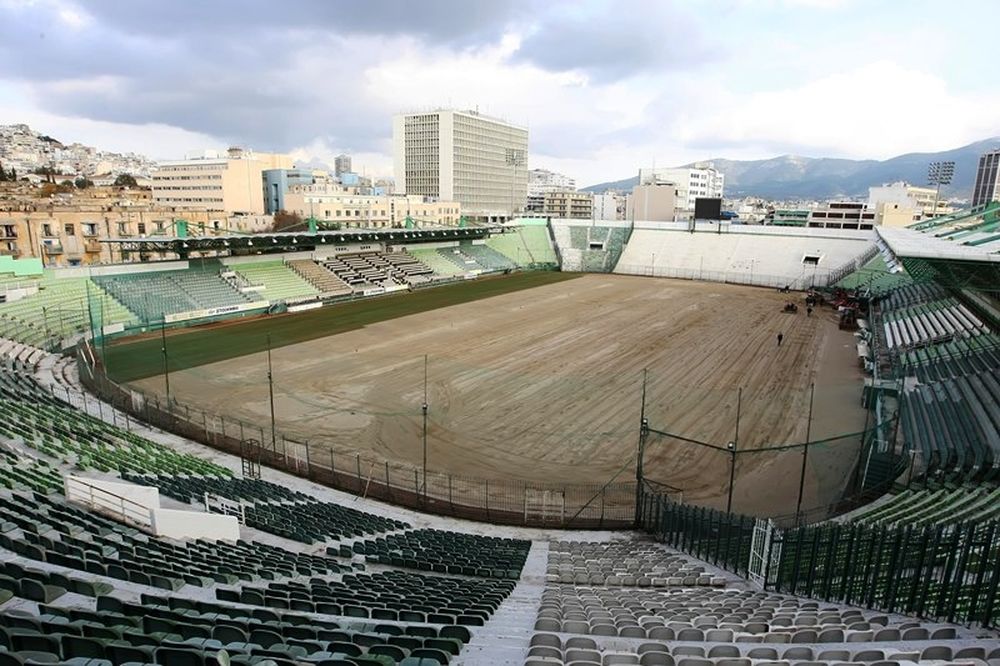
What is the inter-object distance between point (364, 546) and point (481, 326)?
2838 cm

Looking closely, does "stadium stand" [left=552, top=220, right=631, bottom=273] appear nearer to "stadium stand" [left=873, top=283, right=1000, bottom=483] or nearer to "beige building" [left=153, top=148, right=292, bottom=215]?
"stadium stand" [left=873, top=283, right=1000, bottom=483]

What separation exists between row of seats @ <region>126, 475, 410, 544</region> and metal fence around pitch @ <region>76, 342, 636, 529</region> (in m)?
1.73

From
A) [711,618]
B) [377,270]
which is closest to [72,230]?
[377,270]

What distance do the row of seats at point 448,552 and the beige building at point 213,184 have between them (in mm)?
108119

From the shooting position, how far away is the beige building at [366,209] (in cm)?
9888

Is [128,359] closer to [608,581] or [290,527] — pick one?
[290,527]

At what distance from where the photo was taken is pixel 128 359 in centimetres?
3094

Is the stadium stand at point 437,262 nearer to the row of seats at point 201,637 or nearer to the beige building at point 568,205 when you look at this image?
the row of seats at point 201,637

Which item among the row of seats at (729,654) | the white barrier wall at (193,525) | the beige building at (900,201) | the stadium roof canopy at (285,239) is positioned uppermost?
the beige building at (900,201)

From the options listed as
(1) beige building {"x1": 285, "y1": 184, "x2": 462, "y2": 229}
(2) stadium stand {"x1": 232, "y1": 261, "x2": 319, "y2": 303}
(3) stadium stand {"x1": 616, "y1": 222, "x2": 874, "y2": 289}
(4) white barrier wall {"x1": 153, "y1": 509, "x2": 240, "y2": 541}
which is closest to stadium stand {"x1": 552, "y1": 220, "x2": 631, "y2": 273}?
(3) stadium stand {"x1": 616, "y1": 222, "x2": 874, "y2": 289}

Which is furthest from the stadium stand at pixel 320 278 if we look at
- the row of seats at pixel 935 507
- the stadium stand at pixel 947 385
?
the row of seats at pixel 935 507

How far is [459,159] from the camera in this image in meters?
150

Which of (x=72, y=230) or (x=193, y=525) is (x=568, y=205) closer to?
(x=72, y=230)

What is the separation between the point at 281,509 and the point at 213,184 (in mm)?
117615
